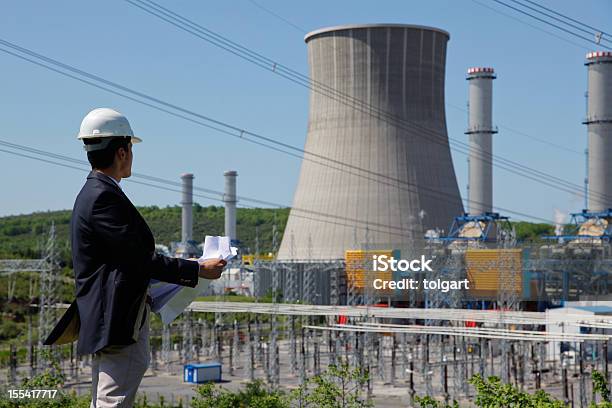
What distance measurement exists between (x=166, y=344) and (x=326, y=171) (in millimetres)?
Result: 8452

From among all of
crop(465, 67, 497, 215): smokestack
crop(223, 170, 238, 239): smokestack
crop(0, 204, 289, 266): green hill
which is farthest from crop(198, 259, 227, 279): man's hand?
crop(0, 204, 289, 266): green hill

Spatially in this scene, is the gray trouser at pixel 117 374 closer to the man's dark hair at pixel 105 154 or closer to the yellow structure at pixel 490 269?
the man's dark hair at pixel 105 154

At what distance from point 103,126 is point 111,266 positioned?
0.32 metres

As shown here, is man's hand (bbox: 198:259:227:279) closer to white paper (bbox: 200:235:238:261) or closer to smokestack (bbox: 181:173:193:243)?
white paper (bbox: 200:235:238:261)

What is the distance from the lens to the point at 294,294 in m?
30.9

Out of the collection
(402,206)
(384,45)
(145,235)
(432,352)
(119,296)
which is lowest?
(432,352)

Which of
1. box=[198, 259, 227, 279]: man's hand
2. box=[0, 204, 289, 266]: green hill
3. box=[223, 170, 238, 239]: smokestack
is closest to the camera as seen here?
box=[198, 259, 227, 279]: man's hand

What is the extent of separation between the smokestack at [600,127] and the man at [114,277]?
1323 inches

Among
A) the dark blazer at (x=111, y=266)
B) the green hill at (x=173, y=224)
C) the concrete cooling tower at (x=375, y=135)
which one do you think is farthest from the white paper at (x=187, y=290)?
the green hill at (x=173, y=224)

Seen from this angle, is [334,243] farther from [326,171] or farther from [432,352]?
[432,352]

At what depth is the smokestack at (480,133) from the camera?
1373 inches

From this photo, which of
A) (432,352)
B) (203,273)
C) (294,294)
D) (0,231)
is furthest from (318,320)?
(0,231)

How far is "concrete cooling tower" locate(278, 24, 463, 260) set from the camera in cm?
2920

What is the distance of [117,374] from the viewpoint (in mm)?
1890
